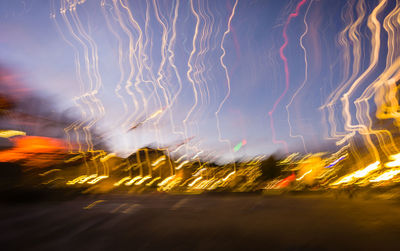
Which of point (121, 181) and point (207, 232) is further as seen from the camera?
point (121, 181)

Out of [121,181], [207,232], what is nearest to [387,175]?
[207,232]

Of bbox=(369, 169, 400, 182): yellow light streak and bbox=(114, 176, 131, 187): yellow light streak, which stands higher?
bbox=(369, 169, 400, 182): yellow light streak

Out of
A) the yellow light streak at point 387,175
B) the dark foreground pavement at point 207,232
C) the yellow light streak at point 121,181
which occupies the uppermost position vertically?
the dark foreground pavement at point 207,232

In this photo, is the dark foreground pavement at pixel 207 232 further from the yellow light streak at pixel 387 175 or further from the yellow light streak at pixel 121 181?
the yellow light streak at pixel 121 181

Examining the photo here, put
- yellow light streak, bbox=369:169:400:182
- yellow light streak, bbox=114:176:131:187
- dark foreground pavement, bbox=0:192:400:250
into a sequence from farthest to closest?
yellow light streak, bbox=114:176:131:187, yellow light streak, bbox=369:169:400:182, dark foreground pavement, bbox=0:192:400:250

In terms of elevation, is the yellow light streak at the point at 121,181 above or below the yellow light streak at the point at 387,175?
below

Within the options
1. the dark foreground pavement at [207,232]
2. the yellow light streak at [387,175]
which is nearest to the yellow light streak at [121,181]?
the dark foreground pavement at [207,232]

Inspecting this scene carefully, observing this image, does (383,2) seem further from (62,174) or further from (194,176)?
(194,176)

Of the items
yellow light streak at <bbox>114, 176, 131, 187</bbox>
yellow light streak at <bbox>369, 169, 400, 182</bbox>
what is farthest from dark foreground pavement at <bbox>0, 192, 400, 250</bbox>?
yellow light streak at <bbox>114, 176, 131, 187</bbox>

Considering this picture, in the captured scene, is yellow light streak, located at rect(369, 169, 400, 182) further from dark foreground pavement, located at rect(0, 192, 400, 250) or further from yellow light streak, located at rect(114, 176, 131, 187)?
yellow light streak, located at rect(114, 176, 131, 187)

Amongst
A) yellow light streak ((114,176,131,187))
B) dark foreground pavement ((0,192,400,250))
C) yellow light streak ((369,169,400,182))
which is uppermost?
dark foreground pavement ((0,192,400,250))

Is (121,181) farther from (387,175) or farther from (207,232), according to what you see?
(207,232)

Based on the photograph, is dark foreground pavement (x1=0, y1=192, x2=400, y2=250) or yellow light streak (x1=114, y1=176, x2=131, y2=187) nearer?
dark foreground pavement (x1=0, y1=192, x2=400, y2=250)

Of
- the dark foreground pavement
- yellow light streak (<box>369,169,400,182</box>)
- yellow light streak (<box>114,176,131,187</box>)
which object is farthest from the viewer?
yellow light streak (<box>114,176,131,187</box>)
